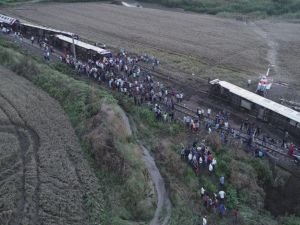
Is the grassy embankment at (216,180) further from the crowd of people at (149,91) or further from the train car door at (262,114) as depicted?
the train car door at (262,114)

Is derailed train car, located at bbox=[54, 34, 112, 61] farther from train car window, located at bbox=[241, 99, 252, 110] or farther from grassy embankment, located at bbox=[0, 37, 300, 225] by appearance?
train car window, located at bbox=[241, 99, 252, 110]

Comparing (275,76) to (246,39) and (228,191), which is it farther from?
(228,191)

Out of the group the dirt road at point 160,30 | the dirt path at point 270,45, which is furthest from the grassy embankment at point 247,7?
the dirt path at point 270,45

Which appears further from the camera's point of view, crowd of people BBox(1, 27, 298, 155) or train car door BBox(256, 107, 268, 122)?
train car door BBox(256, 107, 268, 122)

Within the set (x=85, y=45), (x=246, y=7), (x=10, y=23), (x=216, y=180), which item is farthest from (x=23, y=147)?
(x=246, y=7)

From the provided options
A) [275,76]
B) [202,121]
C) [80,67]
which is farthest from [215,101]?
[80,67]

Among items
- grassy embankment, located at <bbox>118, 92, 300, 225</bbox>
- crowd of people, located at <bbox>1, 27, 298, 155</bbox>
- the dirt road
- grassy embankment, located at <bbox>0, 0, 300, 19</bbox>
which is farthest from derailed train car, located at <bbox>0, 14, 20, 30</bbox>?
grassy embankment, located at <bbox>118, 92, 300, 225</bbox>
